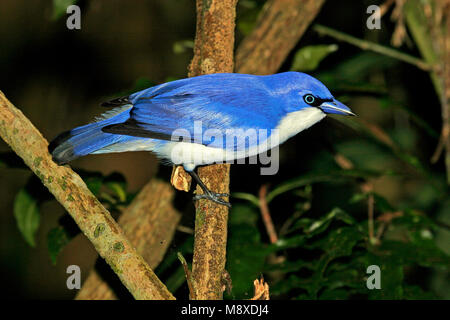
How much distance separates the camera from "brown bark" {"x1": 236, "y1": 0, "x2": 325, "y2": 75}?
4129 millimetres

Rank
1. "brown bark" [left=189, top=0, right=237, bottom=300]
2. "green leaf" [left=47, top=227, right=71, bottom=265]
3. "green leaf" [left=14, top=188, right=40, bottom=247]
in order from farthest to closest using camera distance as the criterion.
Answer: "green leaf" [left=14, top=188, right=40, bottom=247]
"green leaf" [left=47, top=227, right=71, bottom=265]
"brown bark" [left=189, top=0, right=237, bottom=300]

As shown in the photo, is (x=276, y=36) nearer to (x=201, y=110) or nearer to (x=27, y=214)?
(x=201, y=110)

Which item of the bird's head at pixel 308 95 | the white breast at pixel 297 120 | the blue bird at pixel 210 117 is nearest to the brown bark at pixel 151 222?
the blue bird at pixel 210 117

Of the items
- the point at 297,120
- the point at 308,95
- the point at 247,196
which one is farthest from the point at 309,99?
the point at 247,196

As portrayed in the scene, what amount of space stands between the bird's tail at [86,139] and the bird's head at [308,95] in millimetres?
876

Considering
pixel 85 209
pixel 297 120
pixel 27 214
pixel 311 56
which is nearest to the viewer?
pixel 85 209

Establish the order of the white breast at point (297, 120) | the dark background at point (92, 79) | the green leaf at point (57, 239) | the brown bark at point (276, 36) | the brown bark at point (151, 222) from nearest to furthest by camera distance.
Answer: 1. the white breast at point (297, 120)
2. the green leaf at point (57, 239)
3. the brown bark at point (151, 222)
4. the brown bark at point (276, 36)
5. the dark background at point (92, 79)

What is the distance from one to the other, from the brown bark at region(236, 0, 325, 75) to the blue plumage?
103cm

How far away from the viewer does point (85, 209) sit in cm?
258

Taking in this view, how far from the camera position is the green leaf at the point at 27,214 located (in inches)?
142

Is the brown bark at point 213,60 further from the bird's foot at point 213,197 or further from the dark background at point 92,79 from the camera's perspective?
the dark background at point 92,79

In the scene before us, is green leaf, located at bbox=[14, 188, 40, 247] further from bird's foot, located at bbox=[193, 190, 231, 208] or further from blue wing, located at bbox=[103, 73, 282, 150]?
bird's foot, located at bbox=[193, 190, 231, 208]

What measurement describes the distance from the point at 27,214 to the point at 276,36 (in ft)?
7.02

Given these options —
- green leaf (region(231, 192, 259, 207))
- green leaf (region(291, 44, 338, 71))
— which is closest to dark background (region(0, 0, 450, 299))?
green leaf (region(291, 44, 338, 71))
